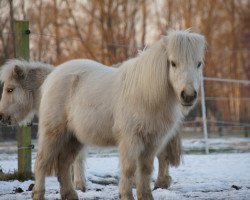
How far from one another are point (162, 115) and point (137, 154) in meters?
0.40

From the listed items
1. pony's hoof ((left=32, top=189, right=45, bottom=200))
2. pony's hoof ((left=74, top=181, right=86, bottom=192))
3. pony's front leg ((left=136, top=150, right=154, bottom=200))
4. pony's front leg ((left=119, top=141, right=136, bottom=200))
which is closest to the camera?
pony's front leg ((left=119, top=141, right=136, bottom=200))

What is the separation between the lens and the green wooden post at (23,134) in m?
7.14

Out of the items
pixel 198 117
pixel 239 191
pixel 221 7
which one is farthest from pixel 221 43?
pixel 239 191

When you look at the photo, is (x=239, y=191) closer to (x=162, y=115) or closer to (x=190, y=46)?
(x=162, y=115)

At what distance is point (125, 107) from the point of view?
15.0 feet

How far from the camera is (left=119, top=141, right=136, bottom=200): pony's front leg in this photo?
4.45 metres

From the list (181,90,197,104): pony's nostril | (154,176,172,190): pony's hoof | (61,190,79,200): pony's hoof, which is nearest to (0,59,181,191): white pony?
(154,176,172,190): pony's hoof

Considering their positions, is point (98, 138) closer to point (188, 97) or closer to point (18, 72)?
point (188, 97)

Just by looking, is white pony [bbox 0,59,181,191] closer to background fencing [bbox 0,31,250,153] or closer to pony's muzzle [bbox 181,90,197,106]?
pony's muzzle [bbox 181,90,197,106]

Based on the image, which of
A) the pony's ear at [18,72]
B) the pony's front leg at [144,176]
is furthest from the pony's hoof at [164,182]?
the pony's ear at [18,72]

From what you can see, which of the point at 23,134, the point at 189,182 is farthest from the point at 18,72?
the point at 189,182

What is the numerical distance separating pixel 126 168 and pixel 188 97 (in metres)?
0.86

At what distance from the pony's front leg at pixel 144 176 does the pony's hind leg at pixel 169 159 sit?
1517 millimetres

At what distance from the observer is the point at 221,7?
82.2 feet
